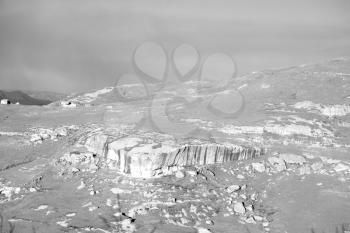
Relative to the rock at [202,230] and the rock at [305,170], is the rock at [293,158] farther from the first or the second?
the rock at [202,230]

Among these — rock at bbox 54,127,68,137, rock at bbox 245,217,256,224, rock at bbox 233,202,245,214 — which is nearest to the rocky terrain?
rock at bbox 233,202,245,214

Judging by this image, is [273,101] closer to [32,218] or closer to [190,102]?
[190,102]

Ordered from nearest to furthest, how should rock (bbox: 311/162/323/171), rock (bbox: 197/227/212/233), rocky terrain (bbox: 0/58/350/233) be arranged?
rock (bbox: 197/227/212/233) < rocky terrain (bbox: 0/58/350/233) < rock (bbox: 311/162/323/171)

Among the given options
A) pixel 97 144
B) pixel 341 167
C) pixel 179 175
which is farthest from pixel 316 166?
pixel 97 144

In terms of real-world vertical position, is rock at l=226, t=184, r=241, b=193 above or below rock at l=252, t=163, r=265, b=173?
below

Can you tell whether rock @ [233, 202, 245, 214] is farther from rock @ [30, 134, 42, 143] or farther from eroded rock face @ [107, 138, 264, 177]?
rock @ [30, 134, 42, 143]
